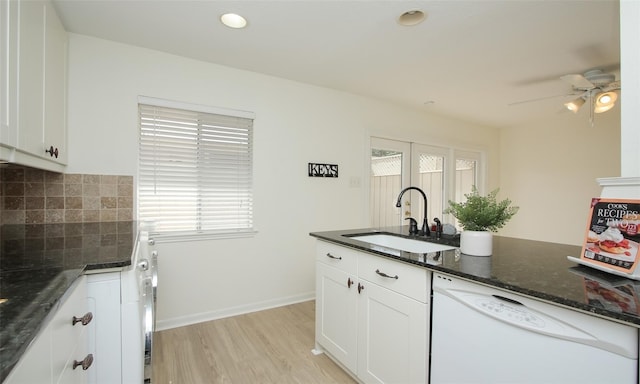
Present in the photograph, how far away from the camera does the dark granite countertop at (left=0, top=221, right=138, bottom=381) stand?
24.9 inches

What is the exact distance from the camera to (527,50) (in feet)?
8.00

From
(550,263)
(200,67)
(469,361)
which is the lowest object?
(469,361)

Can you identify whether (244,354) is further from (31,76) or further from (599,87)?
(599,87)

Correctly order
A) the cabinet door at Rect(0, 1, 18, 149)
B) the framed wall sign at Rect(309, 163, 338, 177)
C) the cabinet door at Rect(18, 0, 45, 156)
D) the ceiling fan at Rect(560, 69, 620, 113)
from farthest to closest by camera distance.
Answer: the framed wall sign at Rect(309, 163, 338, 177) < the ceiling fan at Rect(560, 69, 620, 113) < the cabinet door at Rect(18, 0, 45, 156) < the cabinet door at Rect(0, 1, 18, 149)

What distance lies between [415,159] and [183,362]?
357 centimetres

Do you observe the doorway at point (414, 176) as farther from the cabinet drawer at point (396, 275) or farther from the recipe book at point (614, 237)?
the recipe book at point (614, 237)

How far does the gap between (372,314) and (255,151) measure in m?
1.93

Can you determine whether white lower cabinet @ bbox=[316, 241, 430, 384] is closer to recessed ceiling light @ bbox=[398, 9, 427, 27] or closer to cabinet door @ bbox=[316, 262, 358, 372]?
cabinet door @ bbox=[316, 262, 358, 372]

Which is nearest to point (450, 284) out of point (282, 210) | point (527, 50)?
point (282, 210)

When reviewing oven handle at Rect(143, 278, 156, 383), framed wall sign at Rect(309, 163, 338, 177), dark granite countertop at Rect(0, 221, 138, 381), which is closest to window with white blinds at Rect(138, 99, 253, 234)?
dark granite countertop at Rect(0, 221, 138, 381)

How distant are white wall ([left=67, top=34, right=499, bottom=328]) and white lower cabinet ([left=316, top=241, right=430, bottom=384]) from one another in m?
1.05

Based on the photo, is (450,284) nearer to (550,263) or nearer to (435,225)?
(550,263)

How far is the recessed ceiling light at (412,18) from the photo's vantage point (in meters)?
1.96

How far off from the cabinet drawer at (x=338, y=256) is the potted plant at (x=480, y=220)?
0.60 metres
